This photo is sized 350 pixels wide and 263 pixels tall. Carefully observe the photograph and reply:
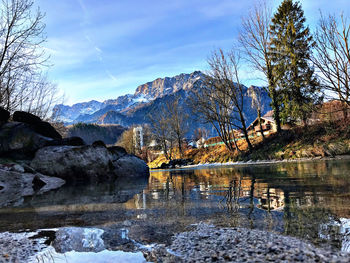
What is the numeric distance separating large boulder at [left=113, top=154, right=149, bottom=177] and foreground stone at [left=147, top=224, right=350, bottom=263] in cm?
1230

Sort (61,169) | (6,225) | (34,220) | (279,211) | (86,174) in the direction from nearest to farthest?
(279,211), (6,225), (34,220), (61,169), (86,174)

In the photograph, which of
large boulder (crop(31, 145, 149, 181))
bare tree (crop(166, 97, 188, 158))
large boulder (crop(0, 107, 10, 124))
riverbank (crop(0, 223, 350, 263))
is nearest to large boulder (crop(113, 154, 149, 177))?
large boulder (crop(31, 145, 149, 181))

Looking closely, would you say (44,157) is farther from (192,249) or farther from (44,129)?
(192,249)

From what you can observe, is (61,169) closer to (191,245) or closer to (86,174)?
(86,174)

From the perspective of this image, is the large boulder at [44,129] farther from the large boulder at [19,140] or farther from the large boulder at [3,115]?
the large boulder at [3,115]

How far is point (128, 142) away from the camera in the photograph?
63344 millimetres

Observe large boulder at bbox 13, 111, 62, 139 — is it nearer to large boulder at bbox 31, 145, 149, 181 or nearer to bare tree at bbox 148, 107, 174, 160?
large boulder at bbox 31, 145, 149, 181

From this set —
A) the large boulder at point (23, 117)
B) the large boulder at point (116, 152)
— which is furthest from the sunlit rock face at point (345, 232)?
the large boulder at point (23, 117)

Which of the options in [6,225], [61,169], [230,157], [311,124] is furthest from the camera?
[230,157]

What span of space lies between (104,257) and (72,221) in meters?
1.50

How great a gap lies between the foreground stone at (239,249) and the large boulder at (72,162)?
10702 millimetres

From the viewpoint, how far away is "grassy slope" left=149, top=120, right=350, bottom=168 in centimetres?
1635

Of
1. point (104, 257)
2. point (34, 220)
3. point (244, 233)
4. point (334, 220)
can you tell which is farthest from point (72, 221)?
point (334, 220)

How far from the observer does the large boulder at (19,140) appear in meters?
10.6
